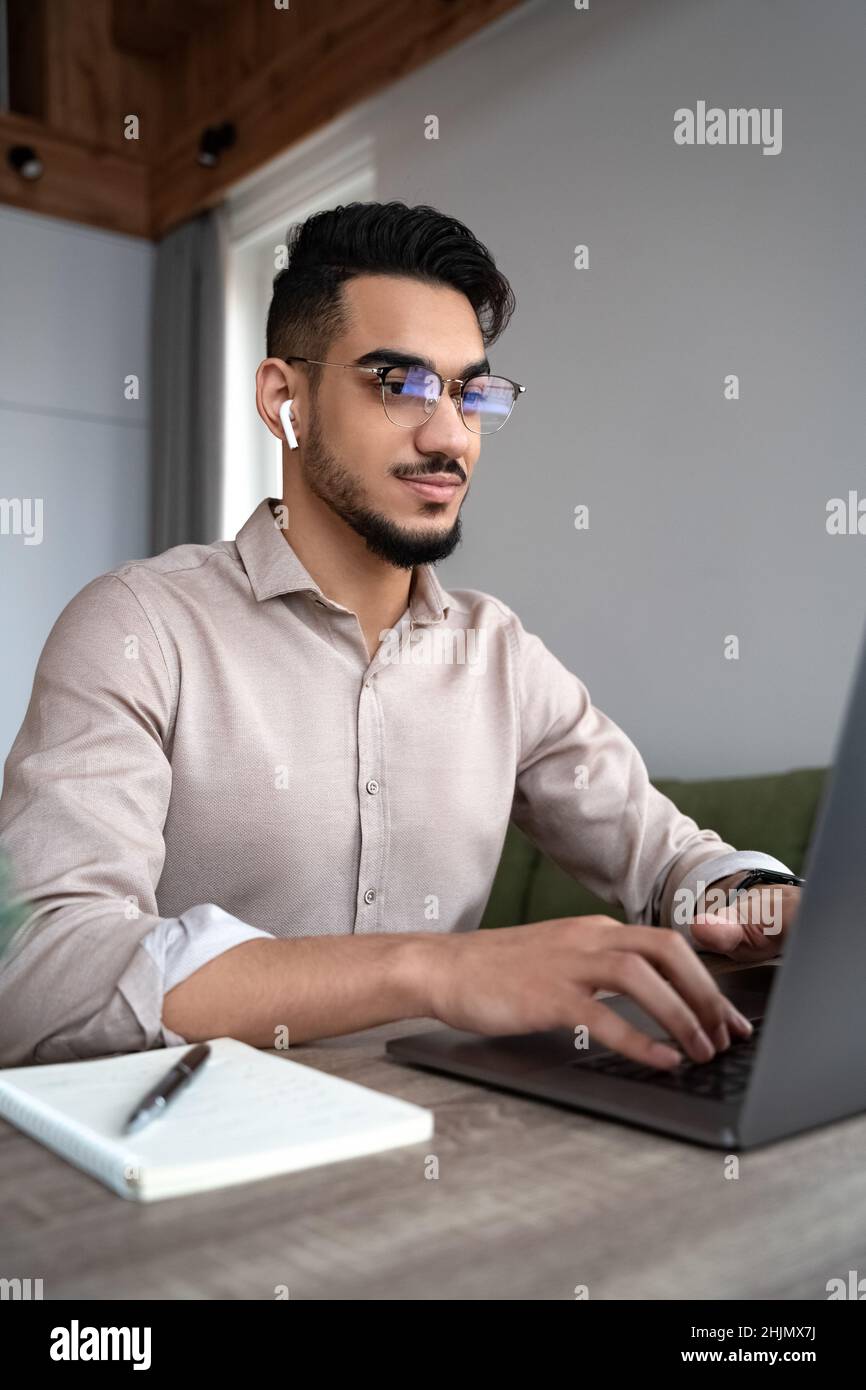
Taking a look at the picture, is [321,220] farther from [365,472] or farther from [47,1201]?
[47,1201]

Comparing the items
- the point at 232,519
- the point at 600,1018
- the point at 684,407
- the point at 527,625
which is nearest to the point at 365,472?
the point at 600,1018

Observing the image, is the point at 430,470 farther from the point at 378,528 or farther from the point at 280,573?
the point at 280,573

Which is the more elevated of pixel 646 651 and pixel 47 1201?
pixel 646 651

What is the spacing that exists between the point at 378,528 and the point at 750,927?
2.25 ft

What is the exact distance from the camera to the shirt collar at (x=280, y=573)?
57.7 inches

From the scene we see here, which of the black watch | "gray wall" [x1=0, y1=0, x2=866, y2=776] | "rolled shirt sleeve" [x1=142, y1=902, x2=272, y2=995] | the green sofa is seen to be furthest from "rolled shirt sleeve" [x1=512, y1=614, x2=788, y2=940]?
"gray wall" [x1=0, y1=0, x2=866, y2=776]

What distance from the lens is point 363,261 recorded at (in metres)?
1.63

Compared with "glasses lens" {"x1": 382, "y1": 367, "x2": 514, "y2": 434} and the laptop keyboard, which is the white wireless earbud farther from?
the laptop keyboard

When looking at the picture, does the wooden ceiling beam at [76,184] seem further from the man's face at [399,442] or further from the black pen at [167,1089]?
the black pen at [167,1089]

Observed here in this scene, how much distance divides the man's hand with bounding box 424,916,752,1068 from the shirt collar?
2.34 feet

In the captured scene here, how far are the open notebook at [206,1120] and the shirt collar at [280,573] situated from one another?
0.78m

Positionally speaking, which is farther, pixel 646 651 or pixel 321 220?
pixel 646 651
